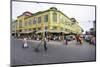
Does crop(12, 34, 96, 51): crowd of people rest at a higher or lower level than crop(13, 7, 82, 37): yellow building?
lower

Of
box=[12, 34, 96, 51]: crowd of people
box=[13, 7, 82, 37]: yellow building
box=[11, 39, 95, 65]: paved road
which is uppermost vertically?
box=[13, 7, 82, 37]: yellow building

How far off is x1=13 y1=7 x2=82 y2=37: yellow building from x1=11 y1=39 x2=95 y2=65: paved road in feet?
0.44

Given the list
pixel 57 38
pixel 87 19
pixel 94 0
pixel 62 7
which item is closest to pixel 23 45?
pixel 57 38

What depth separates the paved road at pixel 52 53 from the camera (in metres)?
2.34

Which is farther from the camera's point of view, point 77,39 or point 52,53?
point 77,39

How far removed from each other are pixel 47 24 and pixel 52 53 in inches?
14.4

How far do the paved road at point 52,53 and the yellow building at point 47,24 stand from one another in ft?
0.44

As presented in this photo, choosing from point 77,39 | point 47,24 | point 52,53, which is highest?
point 47,24

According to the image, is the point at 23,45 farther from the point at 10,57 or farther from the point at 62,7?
the point at 62,7

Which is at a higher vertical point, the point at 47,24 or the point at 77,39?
the point at 47,24

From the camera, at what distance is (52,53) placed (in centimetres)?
252

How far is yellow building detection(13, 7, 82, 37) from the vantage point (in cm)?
239

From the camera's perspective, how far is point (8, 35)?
2.30 metres

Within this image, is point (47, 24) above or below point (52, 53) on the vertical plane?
above
